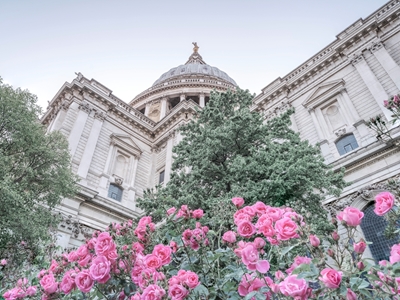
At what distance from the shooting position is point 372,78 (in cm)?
1468

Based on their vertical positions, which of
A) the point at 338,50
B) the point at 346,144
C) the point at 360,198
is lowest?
the point at 360,198

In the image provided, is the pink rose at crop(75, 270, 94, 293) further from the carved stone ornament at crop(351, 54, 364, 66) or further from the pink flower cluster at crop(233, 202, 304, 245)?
the carved stone ornament at crop(351, 54, 364, 66)

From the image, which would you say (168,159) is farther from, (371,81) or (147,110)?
(147,110)

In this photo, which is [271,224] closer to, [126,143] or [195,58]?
[126,143]

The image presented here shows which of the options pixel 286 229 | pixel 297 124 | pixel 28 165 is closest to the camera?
pixel 286 229

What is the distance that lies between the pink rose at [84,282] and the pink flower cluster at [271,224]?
1422 millimetres

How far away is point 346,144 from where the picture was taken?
47.3ft

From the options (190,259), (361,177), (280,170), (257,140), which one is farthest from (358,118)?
(190,259)

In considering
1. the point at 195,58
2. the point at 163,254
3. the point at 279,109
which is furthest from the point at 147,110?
the point at 163,254

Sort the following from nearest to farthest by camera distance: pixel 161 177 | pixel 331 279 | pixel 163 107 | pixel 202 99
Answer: pixel 331 279
pixel 161 177
pixel 163 107
pixel 202 99

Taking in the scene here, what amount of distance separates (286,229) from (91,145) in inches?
676

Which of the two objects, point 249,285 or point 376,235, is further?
point 376,235

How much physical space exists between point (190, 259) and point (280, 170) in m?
5.51

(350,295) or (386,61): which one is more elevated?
(386,61)
